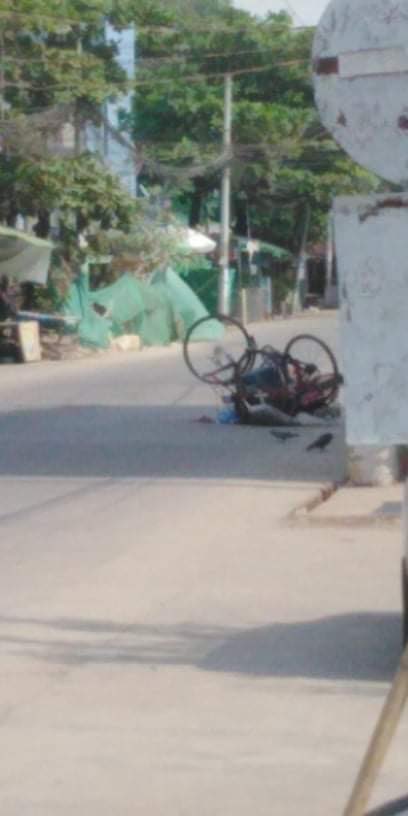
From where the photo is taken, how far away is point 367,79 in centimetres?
421

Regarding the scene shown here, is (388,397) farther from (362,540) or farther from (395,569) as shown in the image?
(362,540)

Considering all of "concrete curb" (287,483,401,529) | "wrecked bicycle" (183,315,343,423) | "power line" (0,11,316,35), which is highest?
"power line" (0,11,316,35)

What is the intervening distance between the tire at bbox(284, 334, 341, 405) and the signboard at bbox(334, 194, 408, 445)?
16.6 meters

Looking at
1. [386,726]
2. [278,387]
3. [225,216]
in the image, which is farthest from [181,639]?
[225,216]

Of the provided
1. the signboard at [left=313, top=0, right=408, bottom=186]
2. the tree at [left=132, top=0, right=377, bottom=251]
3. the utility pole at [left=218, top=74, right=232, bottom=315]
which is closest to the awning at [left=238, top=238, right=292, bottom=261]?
the tree at [left=132, top=0, right=377, bottom=251]

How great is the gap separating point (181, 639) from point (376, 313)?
210 inches

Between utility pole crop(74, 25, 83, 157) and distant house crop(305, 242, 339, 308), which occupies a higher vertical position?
utility pole crop(74, 25, 83, 157)

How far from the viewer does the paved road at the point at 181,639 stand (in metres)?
6.57

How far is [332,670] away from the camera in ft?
27.5

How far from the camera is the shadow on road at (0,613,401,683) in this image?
8484mm

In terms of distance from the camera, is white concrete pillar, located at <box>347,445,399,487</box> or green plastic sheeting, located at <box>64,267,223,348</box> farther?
green plastic sheeting, located at <box>64,267,223,348</box>

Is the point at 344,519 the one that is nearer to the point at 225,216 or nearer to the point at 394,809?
the point at 394,809

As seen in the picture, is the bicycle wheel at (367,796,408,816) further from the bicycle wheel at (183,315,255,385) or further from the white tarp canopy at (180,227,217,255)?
Answer: the white tarp canopy at (180,227,217,255)

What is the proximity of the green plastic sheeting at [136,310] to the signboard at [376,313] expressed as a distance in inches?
1350
